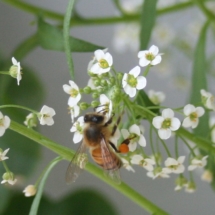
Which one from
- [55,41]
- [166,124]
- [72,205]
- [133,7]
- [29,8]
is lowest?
[72,205]

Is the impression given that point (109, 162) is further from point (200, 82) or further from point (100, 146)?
Answer: point (200, 82)

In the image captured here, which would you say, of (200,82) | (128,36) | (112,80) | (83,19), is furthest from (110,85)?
(128,36)

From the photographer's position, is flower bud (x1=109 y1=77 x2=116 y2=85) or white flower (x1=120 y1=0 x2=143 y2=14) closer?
flower bud (x1=109 y1=77 x2=116 y2=85)

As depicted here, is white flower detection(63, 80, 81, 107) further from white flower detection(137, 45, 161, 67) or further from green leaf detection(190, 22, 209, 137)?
green leaf detection(190, 22, 209, 137)

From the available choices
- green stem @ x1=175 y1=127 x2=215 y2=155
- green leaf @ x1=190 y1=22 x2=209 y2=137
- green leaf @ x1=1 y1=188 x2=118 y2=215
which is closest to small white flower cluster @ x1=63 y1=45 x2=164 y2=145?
green stem @ x1=175 y1=127 x2=215 y2=155

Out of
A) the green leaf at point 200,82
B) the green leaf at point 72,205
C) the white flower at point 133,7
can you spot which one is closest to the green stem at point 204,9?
the green leaf at point 200,82

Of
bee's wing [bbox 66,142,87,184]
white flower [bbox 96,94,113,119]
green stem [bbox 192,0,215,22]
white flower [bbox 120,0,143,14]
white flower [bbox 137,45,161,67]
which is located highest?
white flower [bbox 120,0,143,14]
